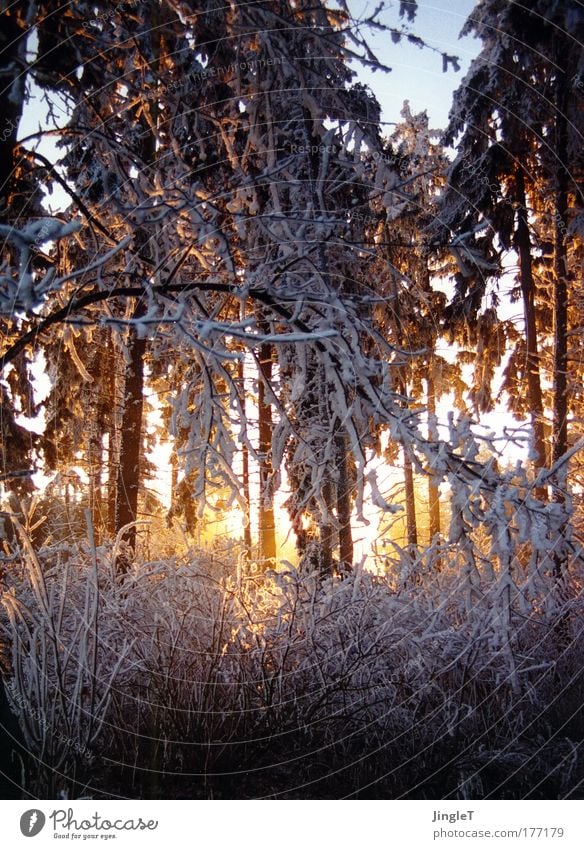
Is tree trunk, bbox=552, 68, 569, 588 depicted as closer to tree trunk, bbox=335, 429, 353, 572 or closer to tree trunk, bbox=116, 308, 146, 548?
tree trunk, bbox=335, 429, 353, 572

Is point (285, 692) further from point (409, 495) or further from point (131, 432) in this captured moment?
point (131, 432)

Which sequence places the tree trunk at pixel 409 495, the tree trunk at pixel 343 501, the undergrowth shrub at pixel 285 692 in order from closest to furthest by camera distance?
the undergrowth shrub at pixel 285 692 → the tree trunk at pixel 409 495 → the tree trunk at pixel 343 501

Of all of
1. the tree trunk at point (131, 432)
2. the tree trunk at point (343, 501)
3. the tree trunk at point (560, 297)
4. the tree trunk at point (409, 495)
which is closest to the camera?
the tree trunk at point (409, 495)

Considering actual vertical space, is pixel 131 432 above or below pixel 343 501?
above

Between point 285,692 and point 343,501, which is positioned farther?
point 343,501

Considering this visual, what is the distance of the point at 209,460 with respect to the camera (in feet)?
8.71

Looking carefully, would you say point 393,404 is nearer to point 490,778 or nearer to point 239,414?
point 239,414

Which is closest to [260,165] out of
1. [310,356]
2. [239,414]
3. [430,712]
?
[310,356]

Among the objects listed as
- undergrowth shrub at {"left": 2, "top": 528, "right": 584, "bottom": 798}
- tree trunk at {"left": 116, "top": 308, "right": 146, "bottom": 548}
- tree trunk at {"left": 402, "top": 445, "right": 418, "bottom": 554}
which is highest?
tree trunk at {"left": 116, "top": 308, "right": 146, "bottom": 548}

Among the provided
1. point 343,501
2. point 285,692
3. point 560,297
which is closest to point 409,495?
point 285,692

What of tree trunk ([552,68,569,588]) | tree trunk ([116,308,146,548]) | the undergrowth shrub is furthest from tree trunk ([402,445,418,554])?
tree trunk ([116,308,146,548])

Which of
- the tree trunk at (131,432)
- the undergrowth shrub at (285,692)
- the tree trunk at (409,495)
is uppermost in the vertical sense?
the tree trunk at (131,432)

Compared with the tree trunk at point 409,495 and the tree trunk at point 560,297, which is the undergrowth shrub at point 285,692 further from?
the tree trunk at point 560,297

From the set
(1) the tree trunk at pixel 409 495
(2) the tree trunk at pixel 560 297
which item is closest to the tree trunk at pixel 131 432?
(1) the tree trunk at pixel 409 495
